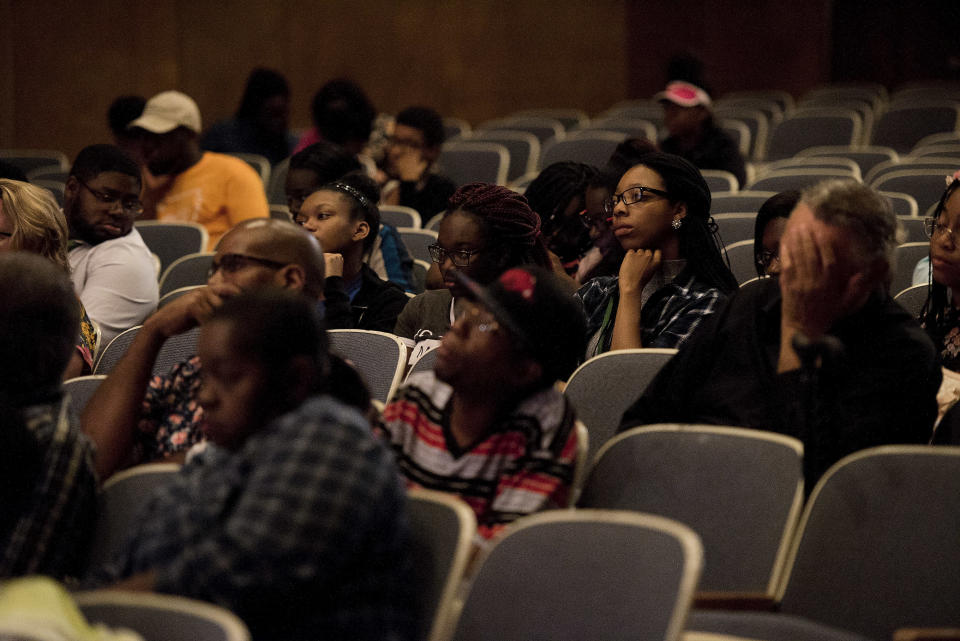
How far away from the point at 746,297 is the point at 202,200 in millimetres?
3207

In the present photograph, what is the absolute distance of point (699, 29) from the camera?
11430 mm

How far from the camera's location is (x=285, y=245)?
246cm

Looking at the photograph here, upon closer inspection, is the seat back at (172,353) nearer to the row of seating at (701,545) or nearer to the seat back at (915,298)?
the row of seating at (701,545)

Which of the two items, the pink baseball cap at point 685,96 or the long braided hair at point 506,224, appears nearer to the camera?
the long braided hair at point 506,224

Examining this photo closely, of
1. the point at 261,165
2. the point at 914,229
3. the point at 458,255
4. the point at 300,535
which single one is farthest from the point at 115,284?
the point at 261,165

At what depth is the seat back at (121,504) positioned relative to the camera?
201cm

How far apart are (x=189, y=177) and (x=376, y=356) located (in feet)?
8.43

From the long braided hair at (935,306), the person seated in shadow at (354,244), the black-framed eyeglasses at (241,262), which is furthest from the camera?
the person seated in shadow at (354,244)

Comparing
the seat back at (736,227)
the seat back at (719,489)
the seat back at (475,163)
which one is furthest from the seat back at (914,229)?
the seat back at (475,163)

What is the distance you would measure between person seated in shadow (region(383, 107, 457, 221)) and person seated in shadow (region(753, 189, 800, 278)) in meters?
2.20

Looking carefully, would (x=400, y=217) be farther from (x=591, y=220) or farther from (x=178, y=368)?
(x=178, y=368)

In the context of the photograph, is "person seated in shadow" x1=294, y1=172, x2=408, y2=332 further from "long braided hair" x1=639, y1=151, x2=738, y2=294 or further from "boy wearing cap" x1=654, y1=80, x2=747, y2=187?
"boy wearing cap" x1=654, y1=80, x2=747, y2=187

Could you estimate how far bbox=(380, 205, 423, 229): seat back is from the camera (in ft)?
16.1

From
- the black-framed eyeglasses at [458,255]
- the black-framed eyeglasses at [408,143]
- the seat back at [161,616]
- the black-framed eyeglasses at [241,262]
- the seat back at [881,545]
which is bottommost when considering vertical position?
the seat back at [881,545]
